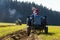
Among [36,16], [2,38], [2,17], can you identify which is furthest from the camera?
[2,17]

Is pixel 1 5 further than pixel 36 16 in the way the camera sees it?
Yes

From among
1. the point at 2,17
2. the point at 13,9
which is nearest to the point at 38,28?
the point at 2,17

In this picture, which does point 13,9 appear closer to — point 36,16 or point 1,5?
point 1,5

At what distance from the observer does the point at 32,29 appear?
34.6m

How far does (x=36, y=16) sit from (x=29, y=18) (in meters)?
1.03

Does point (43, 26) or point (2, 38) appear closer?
point (2, 38)

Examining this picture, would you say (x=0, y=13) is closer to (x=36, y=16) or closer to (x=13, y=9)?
(x=13, y=9)

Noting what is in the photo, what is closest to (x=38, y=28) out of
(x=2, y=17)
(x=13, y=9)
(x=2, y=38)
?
(x=2, y=38)

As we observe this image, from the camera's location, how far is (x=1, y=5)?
7712 inches

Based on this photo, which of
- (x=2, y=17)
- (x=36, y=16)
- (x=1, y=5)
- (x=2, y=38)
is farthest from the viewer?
(x=1, y=5)

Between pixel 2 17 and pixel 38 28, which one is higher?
pixel 38 28

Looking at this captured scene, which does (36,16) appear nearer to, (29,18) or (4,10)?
(29,18)

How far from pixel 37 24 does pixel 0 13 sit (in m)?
155

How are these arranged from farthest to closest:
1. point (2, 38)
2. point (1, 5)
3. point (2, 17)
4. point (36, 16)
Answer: point (1, 5) < point (2, 17) < point (36, 16) < point (2, 38)
